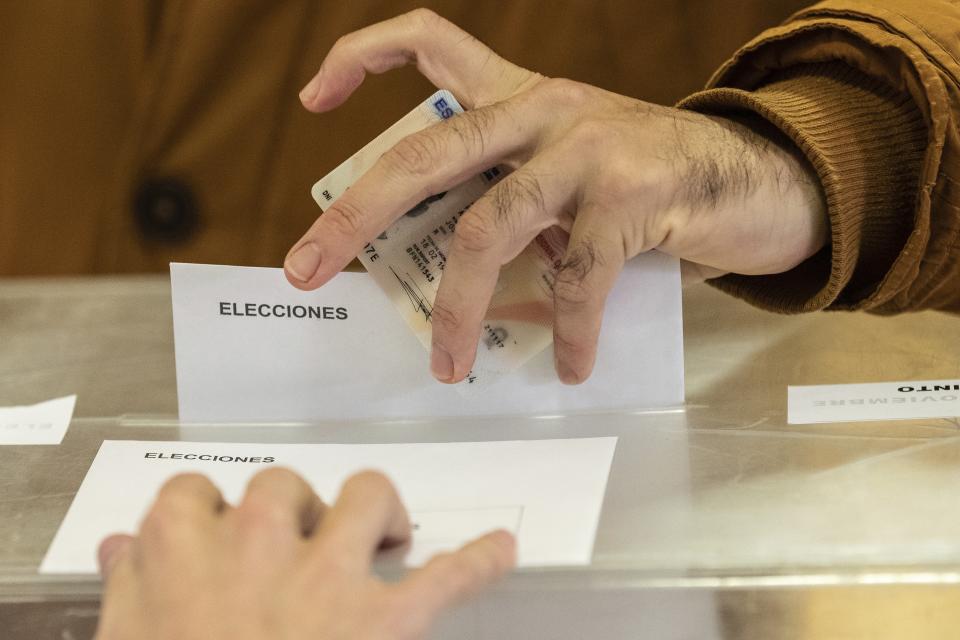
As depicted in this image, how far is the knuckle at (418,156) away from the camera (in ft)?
2.25

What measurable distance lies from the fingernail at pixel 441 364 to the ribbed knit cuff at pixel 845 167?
10.7 inches

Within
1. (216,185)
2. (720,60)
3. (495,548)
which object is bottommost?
(495,548)

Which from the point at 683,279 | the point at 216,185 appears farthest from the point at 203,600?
the point at 216,185

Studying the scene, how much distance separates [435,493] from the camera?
24.1 inches

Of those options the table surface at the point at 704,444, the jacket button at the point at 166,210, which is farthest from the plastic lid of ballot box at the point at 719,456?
the jacket button at the point at 166,210

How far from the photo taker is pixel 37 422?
75 cm

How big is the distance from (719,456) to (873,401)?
5.4 inches

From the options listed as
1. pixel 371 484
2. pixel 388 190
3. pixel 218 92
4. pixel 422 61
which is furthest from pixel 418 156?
pixel 218 92

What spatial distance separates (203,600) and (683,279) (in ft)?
1.66

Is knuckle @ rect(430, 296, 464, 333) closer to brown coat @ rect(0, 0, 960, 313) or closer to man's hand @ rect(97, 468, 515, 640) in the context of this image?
man's hand @ rect(97, 468, 515, 640)

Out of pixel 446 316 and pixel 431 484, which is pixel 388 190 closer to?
pixel 446 316

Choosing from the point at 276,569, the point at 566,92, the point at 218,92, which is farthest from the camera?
the point at 218,92

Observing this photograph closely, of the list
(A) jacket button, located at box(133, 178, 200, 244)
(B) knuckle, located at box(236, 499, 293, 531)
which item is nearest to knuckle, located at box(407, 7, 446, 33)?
(B) knuckle, located at box(236, 499, 293, 531)

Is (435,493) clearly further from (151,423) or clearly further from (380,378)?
(151,423)
